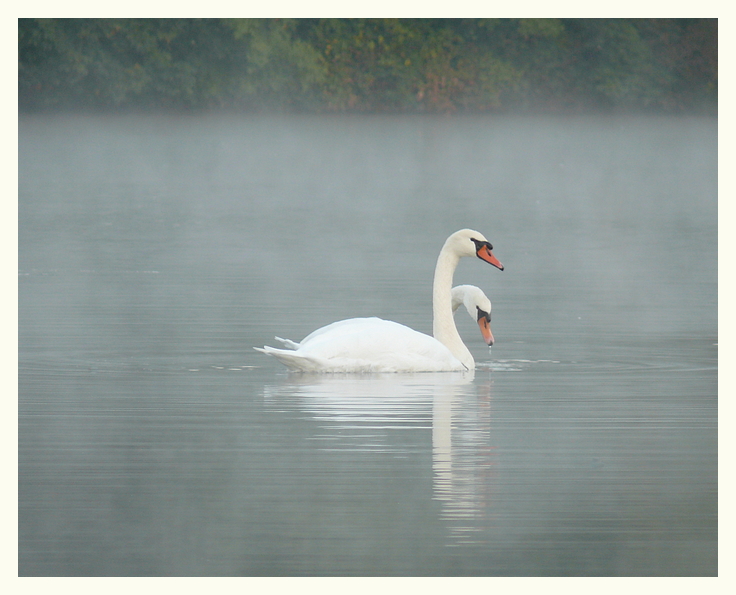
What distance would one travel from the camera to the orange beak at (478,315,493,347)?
9.18 metres

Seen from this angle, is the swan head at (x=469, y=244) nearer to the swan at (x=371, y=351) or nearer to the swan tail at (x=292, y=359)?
the swan at (x=371, y=351)

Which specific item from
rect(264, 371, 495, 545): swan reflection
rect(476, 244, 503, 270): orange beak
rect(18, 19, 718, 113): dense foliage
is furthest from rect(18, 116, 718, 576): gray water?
rect(18, 19, 718, 113): dense foliage

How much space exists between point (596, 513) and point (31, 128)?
1424 inches

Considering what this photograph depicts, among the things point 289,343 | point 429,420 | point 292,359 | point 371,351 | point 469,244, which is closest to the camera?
point 429,420

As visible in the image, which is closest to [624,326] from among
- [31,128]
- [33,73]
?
[33,73]

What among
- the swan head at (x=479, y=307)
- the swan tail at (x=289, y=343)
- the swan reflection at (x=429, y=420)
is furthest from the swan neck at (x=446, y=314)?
the swan tail at (x=289, y=343)

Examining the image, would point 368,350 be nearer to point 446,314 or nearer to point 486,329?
point 446,314

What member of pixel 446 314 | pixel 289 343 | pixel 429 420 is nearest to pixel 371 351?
pixel 289 343

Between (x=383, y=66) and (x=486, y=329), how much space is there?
34999 mm

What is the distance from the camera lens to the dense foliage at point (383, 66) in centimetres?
3738

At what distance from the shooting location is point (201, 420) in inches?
289

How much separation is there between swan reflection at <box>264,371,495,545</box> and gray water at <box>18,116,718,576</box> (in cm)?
2

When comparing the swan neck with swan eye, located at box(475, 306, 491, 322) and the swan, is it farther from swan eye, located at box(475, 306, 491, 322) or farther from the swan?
swan eye, located at box(475, 306, 491, 322)

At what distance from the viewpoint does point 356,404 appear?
7.71 metres
